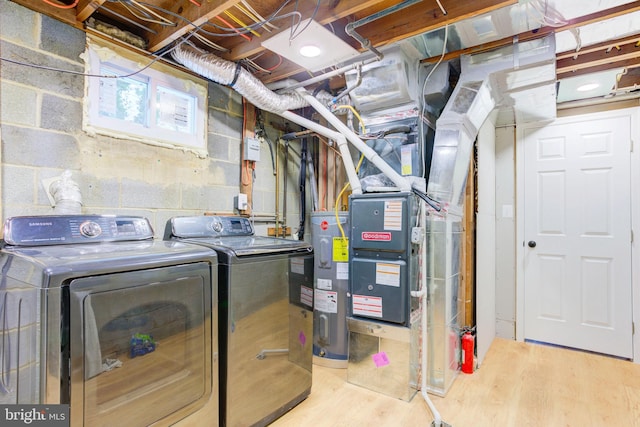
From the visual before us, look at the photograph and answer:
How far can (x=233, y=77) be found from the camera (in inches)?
91.7

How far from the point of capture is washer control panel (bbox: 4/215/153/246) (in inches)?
59.1

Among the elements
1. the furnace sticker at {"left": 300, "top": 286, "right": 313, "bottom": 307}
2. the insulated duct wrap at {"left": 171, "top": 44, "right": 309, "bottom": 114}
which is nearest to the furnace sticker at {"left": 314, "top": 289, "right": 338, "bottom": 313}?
the furnace sticker at {"left": 300, "top": 286, "right": 313, "bottom": 307}

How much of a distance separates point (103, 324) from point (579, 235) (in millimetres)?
3786

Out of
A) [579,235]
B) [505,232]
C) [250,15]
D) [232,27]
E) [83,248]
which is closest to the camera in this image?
[83,248]

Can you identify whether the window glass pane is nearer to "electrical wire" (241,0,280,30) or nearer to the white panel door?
"electrical wire" (241,0,280,30)

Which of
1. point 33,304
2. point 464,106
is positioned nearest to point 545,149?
point 464,106

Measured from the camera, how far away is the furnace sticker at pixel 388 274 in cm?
223

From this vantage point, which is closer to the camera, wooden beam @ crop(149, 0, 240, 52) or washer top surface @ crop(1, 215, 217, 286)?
washer top surface @ crop(1, 215, 217, 286)

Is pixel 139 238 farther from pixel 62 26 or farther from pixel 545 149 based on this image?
pixel 545 149

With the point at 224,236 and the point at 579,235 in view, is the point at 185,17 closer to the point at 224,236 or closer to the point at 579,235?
the point at 224,236

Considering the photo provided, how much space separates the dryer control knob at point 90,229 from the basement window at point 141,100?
0.59 metres

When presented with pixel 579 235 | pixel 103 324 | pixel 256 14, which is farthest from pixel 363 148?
pixel 579 235

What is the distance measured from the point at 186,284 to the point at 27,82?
1.35 meters

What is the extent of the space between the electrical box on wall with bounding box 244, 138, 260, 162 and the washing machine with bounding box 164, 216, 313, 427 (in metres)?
0.71
